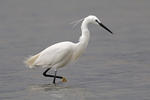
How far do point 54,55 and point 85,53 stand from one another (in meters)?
2.85

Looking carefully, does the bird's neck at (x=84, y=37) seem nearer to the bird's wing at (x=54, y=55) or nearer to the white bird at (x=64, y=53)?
the white bird at (x=64, y=53)

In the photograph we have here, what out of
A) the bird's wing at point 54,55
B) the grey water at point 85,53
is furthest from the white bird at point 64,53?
the grey water at point 85,53

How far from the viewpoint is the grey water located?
10953mm

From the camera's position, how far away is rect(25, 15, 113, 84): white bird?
1184 cm

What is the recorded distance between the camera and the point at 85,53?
14.8 meters

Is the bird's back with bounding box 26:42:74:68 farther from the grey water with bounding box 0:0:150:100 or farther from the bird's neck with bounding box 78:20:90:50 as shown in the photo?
the grey water with bounding box 0:0:150:100

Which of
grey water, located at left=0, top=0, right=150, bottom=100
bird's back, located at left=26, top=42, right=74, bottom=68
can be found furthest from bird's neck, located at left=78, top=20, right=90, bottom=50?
grey water, located at left=0, top=0, right=150, bottom=100

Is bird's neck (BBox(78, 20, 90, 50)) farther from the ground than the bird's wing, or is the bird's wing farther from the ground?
bird's neck (BBox(78, 20, 90, 50))

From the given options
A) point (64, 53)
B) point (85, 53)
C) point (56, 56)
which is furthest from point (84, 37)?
point (85, 53)

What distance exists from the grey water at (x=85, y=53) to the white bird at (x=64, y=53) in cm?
34

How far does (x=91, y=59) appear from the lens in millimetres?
13898

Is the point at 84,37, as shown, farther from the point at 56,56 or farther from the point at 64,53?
the point at 56,56

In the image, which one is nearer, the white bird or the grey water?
the grey water

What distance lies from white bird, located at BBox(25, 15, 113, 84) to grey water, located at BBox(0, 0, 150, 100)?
34 cm
